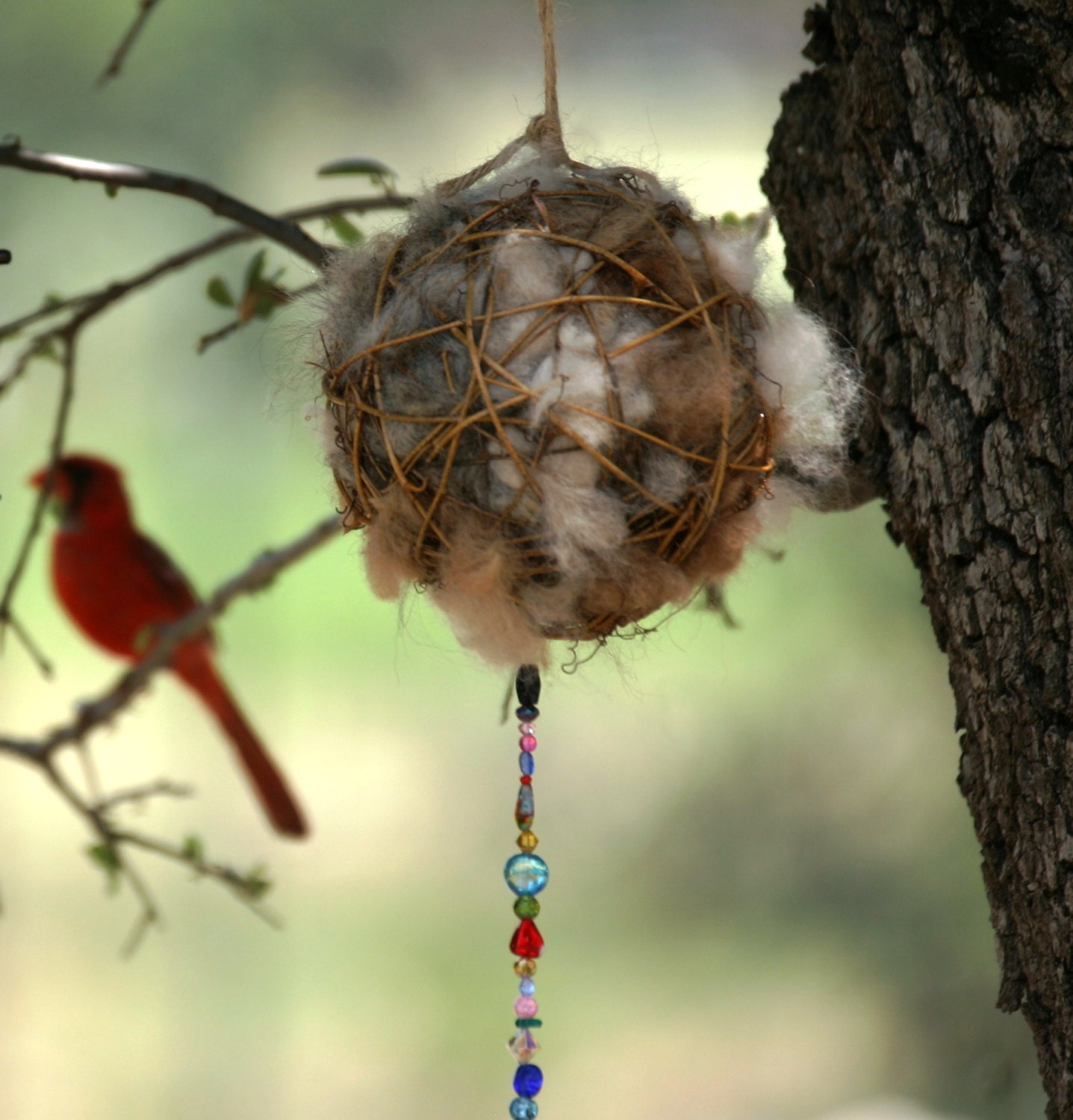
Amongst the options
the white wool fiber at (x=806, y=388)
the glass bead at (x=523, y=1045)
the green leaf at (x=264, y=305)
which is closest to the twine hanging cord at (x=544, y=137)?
the white wool fiber at (x=806, y=388)

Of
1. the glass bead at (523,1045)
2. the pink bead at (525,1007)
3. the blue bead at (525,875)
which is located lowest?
the glass bead at (523,1045)

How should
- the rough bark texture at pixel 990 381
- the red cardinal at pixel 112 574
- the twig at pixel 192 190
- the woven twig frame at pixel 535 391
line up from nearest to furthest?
the woven twig frame at pixel 535 391 < the rough bark texture at pixel 990 381 < the twig at pixel 192 190 < the red cardinal at pixel 112 574

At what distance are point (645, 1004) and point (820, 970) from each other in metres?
0.26

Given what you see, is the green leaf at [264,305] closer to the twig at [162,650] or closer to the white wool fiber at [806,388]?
the twig at [162,650]

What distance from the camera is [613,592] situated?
23.9 inches

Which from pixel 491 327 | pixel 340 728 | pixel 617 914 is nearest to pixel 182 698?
pixel 340 728

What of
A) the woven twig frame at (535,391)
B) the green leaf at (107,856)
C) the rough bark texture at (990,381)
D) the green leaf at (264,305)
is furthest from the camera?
the green leaf at (107,856)

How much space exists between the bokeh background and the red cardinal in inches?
1.1

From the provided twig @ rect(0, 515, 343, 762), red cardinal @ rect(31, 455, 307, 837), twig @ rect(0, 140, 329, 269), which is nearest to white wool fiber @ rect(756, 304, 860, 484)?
twig @ rect(0, 140, 329, 269)

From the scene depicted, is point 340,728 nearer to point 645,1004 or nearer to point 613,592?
point 645,1004

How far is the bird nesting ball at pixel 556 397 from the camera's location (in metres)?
0.57

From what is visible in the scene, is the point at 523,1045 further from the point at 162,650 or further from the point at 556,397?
the point at 162,650

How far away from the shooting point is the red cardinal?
144cm

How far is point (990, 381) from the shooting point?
0.73 meters
